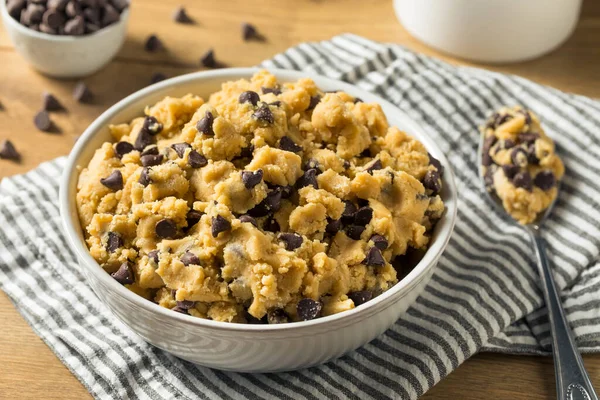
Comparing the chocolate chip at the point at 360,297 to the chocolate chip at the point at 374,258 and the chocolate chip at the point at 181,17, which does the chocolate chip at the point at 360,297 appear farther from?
the chocolate chip at the point at 181,17

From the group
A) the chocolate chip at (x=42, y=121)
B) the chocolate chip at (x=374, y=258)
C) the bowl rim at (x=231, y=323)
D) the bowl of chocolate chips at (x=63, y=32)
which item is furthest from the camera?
the bowl of chocolate chips at (x=63, y=32)

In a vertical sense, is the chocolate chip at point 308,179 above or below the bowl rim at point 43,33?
above

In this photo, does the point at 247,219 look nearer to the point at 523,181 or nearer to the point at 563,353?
the point at 563,353

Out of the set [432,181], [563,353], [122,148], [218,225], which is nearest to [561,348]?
[563,353]

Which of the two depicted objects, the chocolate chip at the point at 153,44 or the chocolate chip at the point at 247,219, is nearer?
the chocolate chip at the point at 247,219

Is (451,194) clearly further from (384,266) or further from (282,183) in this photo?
(282,183)

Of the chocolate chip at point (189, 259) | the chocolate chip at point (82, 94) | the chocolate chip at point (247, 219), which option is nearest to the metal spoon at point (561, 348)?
the chocolate chip at point (247, 219)

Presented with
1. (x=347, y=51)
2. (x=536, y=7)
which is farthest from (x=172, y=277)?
(x=536, y=7)
